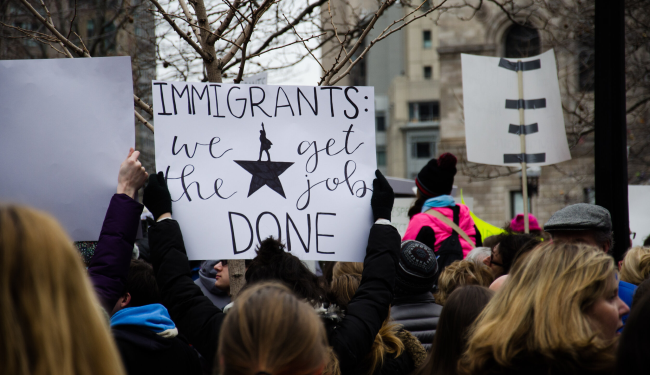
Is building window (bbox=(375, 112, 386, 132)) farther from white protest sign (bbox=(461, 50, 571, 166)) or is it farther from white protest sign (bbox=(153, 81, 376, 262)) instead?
white protest sign (bbox=(153, 81, 376, 262))

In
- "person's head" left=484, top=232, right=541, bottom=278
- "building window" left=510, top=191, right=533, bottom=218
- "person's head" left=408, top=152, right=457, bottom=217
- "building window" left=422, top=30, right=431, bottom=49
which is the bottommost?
"building window" left=510, top=191, right=533, bottom=218

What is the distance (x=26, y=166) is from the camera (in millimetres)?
2992

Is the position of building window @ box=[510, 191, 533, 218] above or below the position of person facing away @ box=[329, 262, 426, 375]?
below

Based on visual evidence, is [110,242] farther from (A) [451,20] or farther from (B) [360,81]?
(B) [360,81]

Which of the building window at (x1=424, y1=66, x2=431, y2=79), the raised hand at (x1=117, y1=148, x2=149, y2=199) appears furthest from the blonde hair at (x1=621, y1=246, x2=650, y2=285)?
the building window at (x1=424, y1=66, x2=431, y2=79)

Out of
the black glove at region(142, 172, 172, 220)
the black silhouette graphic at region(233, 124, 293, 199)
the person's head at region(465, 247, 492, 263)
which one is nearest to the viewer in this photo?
the black glove at region(142, 172, 172, 220)

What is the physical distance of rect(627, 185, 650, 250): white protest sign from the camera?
6.96 meters

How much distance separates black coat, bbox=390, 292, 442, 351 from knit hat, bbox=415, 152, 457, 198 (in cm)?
203

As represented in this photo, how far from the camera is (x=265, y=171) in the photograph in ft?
10.3

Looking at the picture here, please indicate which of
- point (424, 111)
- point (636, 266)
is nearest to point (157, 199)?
point (636, 266)

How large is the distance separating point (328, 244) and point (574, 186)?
2115 centimetres

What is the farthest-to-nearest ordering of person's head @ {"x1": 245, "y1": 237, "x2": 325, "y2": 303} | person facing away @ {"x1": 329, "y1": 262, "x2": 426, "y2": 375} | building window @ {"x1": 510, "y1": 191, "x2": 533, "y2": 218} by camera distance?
building window @ {"x1": 510, "y1": 191, "x2": 533, "y2": 218}, person facing away @ {"x1": 329, "y1": 262, "x2": 426, "y2": 375}, person's head @ {"x1": 245, "y1": 237, "x2": 325, "y2": 303}

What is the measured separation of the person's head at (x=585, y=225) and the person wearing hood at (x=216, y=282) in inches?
84.7

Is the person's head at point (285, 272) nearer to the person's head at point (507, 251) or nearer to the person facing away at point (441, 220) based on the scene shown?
the person's head at point (507, 251)
